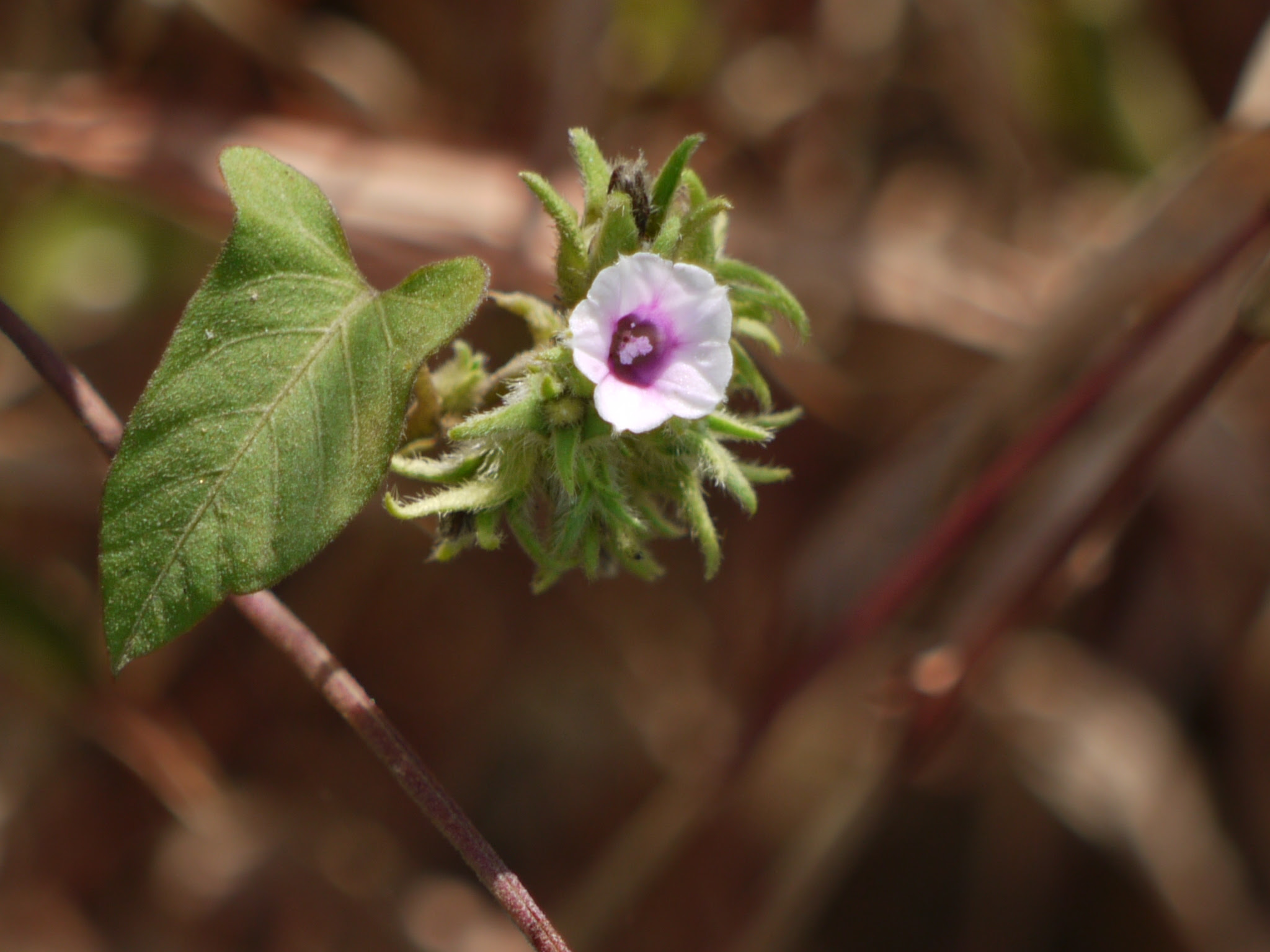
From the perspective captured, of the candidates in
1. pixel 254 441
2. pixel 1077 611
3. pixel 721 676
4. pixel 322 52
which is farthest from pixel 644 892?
pixel 322 52

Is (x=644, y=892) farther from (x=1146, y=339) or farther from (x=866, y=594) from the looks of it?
(x=1146, y=339)

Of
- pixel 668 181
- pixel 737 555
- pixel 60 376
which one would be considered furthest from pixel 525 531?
pixel 737 555

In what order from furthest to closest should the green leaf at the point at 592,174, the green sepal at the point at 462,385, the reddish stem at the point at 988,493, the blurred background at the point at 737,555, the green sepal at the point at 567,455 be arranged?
the blurred background at the point at 737,555 < the reddish stem at the point at 988,493 < the green sepal at the point at 462,385 < the green leaf at the point at 592,174 < the green sepal at the point at 567,455

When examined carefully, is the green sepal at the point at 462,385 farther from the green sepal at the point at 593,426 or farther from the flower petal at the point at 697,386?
the flower petal at the point at 697,386

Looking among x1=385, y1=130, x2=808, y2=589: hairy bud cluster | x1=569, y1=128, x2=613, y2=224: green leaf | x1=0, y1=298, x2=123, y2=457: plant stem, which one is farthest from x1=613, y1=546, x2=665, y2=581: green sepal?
x1=0, y1=298, x2=123, y2=457: plant stem

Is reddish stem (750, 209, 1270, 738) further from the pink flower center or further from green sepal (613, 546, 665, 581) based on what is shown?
the pink flower center

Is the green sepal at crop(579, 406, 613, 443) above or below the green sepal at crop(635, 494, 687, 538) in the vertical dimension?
above

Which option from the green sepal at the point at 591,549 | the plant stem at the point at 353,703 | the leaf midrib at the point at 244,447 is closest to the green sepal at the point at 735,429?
the green sepal at the point at 591,549
